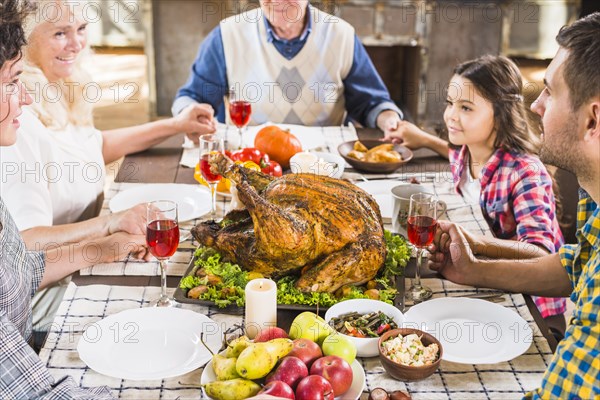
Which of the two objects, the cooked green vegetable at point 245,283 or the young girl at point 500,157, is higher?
the young girl at point 500,157

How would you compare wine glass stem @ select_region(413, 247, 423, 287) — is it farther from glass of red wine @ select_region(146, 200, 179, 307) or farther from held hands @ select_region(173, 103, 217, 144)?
held hands @ select_region(173, 103, 217, 144)

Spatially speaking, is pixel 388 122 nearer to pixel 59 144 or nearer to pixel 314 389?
pixel 59 144

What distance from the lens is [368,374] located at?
1.59m

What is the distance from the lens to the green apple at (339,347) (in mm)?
1532

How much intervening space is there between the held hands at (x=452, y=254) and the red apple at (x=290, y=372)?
26.4 inches

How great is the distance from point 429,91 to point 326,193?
371cm

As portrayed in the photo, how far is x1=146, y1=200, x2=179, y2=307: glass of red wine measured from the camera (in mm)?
1810

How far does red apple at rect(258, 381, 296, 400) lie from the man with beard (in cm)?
46

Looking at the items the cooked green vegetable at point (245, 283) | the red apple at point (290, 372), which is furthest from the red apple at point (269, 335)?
the cooked green vegetable at point (245, 283)

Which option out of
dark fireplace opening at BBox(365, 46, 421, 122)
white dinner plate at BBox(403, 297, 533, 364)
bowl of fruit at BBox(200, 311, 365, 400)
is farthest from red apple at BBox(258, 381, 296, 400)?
dark fireplace opening at BBox(365, 46, 421, 122)

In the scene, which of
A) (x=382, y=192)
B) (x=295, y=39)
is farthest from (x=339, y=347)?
(x=295, y=39)

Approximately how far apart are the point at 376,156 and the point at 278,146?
372 mm

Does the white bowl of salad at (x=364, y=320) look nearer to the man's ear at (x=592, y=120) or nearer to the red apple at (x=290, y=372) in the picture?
the red apple at (x=290, y=372)

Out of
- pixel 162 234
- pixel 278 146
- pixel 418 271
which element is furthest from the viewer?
pixel 278 146
